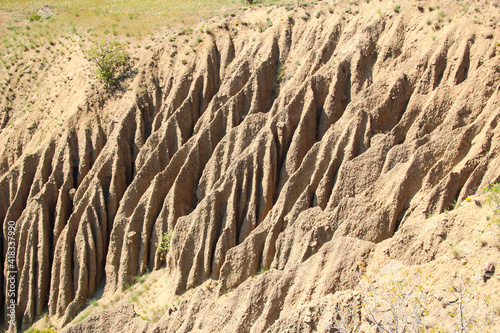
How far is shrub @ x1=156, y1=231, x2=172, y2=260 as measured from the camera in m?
17.5

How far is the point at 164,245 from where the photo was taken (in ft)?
58.0

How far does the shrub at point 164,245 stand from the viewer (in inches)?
690

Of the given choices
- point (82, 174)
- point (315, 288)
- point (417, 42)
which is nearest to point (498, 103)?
point (417, 42)

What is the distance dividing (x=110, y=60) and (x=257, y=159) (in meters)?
11.3

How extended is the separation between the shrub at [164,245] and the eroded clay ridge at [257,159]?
1.45 ft

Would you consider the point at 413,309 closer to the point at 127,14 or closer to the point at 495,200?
the point at 495,200

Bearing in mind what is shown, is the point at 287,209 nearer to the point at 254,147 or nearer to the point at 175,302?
the point at 254,147

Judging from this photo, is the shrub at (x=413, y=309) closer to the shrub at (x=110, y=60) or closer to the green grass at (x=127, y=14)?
the shrub at (x=110, y=60)

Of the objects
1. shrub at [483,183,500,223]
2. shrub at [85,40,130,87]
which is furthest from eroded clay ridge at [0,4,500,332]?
shrub at [85,40,130,87]

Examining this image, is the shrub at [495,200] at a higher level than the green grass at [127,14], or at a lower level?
lower

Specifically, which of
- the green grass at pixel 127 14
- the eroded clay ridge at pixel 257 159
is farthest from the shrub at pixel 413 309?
the green grass at pixel 127 14

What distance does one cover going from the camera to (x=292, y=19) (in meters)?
21.5

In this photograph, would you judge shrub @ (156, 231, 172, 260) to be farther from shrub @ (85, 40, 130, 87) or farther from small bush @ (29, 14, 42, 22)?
small bush @ (29, 14, 42, 22)

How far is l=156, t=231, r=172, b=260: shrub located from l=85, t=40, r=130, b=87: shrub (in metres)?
9.57
